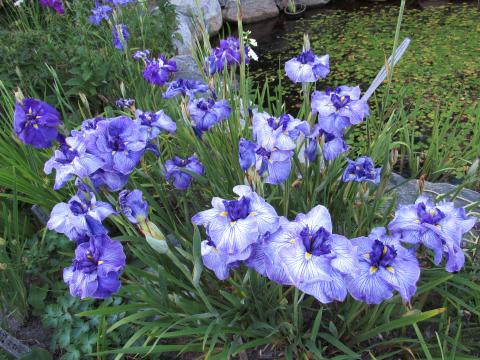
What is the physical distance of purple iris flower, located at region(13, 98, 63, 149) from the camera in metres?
1.23

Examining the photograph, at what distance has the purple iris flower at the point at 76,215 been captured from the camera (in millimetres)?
1070

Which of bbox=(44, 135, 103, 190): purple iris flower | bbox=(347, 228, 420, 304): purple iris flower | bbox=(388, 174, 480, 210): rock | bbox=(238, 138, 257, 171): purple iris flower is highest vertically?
bbox=(44, 135, 103, 190): purple iris flower

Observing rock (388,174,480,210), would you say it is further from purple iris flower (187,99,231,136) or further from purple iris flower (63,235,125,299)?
purple iris flower (63,235,125,299)

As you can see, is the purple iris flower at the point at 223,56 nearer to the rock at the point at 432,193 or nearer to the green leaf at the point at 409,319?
the rock at the point at 432,193

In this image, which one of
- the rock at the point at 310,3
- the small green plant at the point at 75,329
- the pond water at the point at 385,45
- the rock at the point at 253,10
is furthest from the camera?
the rock at the point at 310,3

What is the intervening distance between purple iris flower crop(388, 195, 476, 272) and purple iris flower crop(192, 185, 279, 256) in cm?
33

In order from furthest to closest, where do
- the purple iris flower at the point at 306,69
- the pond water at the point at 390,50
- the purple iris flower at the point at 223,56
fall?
the pond water at the point at 390,50 < the purple iris flower at the point at 223,56 < the purple iris flower at the point at 306,69

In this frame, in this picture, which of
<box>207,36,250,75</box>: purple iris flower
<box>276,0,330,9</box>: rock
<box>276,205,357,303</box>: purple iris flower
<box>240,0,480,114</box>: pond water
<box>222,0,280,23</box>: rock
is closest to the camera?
<box>276,205,357,303</box>: purple iris flower

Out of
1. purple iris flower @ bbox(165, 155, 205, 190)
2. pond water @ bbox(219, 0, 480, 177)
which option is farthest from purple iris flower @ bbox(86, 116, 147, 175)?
pond water @ bbox(219, 0, 480, 177)

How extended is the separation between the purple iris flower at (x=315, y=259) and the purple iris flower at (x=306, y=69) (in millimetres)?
635

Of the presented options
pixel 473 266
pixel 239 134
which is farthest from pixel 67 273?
pixel 473 266

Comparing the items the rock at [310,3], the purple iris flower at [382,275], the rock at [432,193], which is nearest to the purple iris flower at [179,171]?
the purple iris flower at [382,275]

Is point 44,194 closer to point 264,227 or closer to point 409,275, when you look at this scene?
point 264,227

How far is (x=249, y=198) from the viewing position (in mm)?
966
